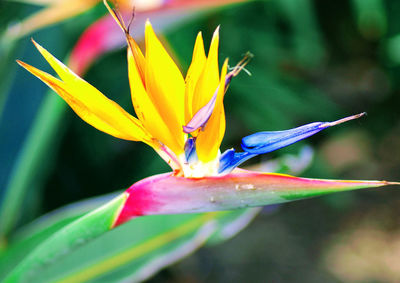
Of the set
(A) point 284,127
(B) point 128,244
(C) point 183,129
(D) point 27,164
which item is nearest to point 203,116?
(C) point 183,129

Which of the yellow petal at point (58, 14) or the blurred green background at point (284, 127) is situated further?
the blurred green background at point (284, 127)

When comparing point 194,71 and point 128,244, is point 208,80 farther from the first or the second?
point 128,244

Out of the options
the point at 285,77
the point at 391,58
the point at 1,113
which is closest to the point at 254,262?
the point at 285,77

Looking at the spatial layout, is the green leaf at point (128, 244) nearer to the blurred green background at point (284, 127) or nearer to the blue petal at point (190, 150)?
the blurred green background at point (284, 127)

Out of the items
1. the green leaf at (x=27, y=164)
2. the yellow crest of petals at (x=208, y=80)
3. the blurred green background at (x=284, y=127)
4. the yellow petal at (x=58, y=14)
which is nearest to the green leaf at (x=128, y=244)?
the green leaf at (x=27, y=164)

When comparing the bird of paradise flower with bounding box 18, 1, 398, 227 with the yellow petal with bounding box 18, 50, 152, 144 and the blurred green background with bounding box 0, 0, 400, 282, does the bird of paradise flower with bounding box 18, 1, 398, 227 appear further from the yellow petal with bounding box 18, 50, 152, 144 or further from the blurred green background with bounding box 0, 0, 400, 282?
the blurred green background with bounding box 0, 0, 400, 282

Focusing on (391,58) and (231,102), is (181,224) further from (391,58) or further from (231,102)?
(391,58)
